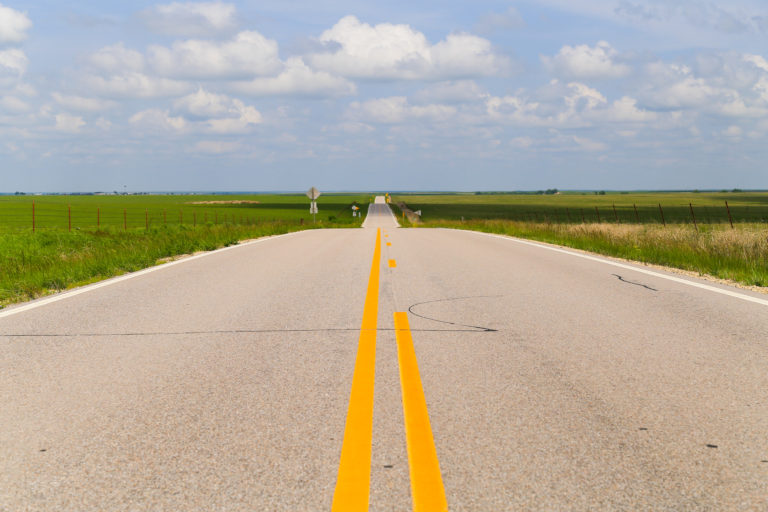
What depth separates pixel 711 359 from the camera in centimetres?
585

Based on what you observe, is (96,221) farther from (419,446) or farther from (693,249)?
Result: (419,446)

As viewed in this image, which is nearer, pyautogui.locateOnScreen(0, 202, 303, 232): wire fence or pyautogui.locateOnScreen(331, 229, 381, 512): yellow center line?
pyautogui.locateOnScreen(331, 229, 381, 512): yellow center line

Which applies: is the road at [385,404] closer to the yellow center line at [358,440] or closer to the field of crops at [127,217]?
the yellow center line at [358,440]

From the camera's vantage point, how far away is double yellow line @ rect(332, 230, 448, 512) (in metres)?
3.16

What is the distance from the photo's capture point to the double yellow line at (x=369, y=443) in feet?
10.4

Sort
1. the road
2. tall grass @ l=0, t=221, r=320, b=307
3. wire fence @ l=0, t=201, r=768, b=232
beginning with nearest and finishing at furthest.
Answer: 1. the road
2. tall grass @ l=0, t=221, r=320, b=307
3. wire fence @ l=0, t=201, r=768, b=232

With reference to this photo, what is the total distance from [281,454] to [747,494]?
232 centimetres

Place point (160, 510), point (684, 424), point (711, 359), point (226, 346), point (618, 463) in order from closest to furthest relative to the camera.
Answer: point (160, 510), point (618, 463), point (684, 424), point (711, 359), point (226, 346)

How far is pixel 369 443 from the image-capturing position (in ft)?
12.7

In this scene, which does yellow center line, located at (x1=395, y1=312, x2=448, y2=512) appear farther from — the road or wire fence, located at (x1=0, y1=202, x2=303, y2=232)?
wire fence, located at (x1=0, y1=202, x2=303, y2=232)

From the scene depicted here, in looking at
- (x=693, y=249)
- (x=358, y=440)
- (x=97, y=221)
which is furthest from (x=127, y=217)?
(x=358, y=440)

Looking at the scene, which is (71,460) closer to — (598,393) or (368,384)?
(368,384)

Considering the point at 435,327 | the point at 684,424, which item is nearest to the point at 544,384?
the point at 684,424

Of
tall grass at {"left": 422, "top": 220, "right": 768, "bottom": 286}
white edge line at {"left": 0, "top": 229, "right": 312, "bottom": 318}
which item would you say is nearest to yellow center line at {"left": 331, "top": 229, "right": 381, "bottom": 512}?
white edge line at {"left": 0, "top": 229, "right": 312, "bottom": 318}
